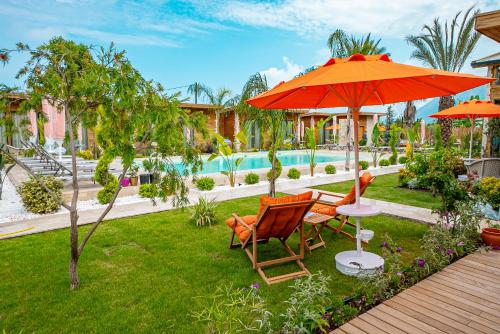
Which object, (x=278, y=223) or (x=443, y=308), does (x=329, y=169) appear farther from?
(x=443, y=308)

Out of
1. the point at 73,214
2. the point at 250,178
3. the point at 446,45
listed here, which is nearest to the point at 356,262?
the point at 73,214

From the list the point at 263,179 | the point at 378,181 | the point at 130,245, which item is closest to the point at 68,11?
the point at 263,179

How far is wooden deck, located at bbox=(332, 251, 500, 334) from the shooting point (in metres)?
2.89

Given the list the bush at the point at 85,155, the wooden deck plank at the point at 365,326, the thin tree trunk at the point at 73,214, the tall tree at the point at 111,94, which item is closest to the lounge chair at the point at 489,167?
the wooden deck plank at the point at 365,326

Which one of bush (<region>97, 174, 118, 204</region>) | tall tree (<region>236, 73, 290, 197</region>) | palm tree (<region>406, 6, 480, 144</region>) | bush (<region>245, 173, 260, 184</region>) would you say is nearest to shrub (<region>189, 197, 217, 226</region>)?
tall tree (<region>236, 73, 290, 197</region>)

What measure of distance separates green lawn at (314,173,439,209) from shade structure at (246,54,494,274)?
12.9 ft

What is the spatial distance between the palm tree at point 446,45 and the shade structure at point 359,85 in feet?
54.2

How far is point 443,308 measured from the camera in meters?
3.21

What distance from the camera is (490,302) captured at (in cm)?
333

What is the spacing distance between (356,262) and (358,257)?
0.22m

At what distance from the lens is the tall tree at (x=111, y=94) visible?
10.2 ft

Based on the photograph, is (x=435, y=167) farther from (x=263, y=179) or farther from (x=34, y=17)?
(x=34, y=17)

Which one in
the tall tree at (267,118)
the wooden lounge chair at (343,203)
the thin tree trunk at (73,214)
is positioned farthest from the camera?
the tall tree at (267,118)

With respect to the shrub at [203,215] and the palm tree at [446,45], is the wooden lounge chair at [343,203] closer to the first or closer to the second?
the shrub at [203,215]
